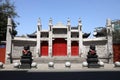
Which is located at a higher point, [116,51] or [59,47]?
[59,47]

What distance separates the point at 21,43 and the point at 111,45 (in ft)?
44.4

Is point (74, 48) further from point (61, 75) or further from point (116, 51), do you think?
point (61, 75)

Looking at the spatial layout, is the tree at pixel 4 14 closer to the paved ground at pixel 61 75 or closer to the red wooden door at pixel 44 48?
the red wooden door at pixel 44 48

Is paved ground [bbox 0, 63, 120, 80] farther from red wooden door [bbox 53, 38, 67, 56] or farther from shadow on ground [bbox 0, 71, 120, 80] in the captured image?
red wooden door [bbox 53, 38, 67, 56]

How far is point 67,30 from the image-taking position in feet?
114

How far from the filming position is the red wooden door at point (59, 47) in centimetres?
3459

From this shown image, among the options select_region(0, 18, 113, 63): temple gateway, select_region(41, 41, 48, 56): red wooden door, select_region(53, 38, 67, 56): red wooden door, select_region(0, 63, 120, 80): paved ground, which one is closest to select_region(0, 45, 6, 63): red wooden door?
select_region(0, 18, 113, 63): temple gateway

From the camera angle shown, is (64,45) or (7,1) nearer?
(64,45)

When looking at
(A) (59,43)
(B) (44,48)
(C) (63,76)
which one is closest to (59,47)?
(A) (59,43)

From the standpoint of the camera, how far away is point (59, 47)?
34.8m

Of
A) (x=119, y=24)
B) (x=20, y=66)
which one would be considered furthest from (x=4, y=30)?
(x=119, y=24)

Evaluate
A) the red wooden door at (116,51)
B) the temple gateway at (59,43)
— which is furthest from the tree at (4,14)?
the red wooden door at (116,51)

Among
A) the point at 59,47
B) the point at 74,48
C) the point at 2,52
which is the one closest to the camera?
the point at 2,52

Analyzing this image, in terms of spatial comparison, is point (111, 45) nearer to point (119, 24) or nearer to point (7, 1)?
point (7, 1)
